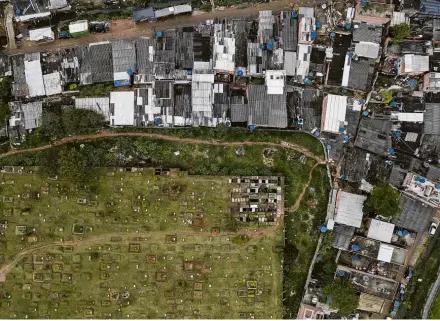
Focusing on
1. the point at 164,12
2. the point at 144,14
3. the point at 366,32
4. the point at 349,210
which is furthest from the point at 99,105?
the point at 366,32

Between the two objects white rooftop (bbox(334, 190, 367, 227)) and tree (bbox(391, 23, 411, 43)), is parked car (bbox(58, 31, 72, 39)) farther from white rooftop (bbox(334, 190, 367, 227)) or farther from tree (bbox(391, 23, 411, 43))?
tree (bbox(391, 23, 411, 43))

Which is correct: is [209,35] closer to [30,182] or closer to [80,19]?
[80,19]

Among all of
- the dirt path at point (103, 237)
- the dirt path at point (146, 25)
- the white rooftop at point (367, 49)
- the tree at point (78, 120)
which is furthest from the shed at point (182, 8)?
the dirt path at point (103, 237)

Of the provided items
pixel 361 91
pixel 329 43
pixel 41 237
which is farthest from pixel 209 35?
pixel 41 237

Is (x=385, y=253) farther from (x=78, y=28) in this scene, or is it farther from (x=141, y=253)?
(x=78, y=28)

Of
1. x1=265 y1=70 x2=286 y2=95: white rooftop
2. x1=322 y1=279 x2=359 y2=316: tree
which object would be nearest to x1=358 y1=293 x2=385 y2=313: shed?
x1=322 y1=279 x2=359 y2=316: tree
